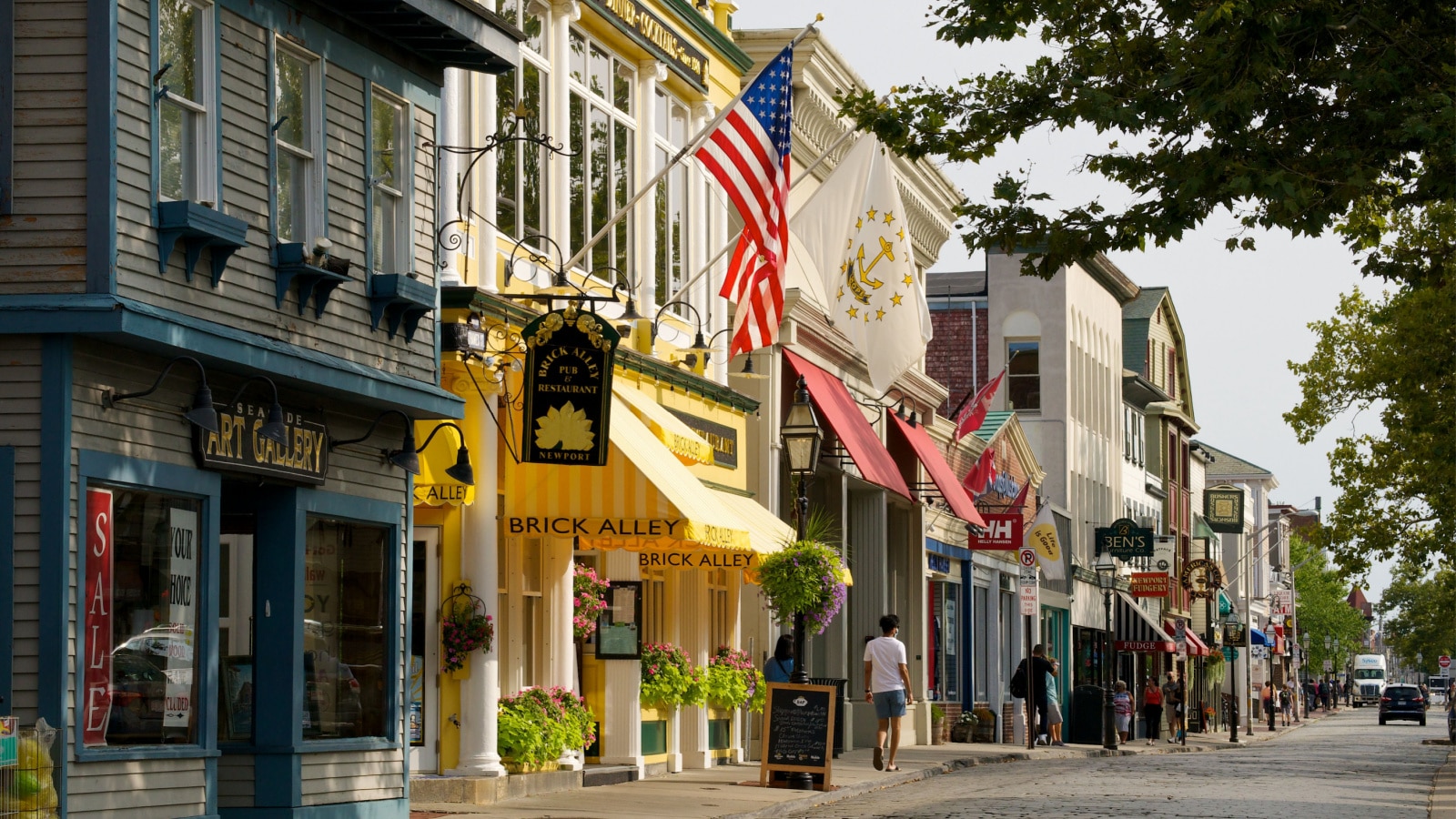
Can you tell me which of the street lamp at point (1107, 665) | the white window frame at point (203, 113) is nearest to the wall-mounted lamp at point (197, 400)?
the white window frame at point (203, 113)

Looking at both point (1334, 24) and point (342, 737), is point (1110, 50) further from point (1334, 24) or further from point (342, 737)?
point (342, 737)

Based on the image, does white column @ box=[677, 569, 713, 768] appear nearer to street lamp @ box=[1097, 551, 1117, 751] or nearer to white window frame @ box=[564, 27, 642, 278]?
white window frame @ box=[564, 27, 642, 278]

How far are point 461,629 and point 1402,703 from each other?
2751 inches

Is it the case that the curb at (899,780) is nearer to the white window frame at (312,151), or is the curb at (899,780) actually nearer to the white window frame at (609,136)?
the white window frame at (609,136)

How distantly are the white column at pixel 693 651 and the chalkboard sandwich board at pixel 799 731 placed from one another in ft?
10.9

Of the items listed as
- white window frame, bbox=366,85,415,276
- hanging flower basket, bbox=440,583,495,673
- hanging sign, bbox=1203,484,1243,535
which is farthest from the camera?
hanging sign, bbox=1203,484,1243,535

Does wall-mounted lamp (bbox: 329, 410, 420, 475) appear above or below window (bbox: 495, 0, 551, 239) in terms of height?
below

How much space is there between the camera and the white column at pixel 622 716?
23078mm

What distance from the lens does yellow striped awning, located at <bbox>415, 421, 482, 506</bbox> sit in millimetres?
18375

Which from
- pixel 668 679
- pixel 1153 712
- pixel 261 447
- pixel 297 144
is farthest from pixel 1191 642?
pixel 261 447

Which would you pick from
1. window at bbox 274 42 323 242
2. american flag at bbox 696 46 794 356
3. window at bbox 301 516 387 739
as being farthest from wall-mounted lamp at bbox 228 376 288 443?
american flag at bbox 696 46 794 356

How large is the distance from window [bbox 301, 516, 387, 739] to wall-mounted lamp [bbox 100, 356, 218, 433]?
245 cm

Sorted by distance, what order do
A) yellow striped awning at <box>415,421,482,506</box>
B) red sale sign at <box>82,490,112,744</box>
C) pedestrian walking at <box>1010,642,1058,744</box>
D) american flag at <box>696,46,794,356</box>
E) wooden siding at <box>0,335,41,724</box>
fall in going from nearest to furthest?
wooden siding at <box>0,335,41,724</box> < red sale sign at <box>82,490,112,744</box> < yellow striped awning at <box>415,421,482,506</box> < american flag at <box>696,46,794,356</box> < pedestrian walking at <box>1010,642,1058,744</box>

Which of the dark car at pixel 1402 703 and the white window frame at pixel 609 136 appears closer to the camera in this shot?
the white window frame at pixel 609 136
